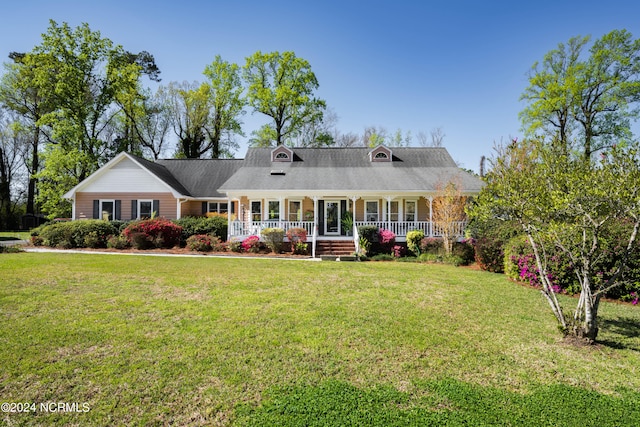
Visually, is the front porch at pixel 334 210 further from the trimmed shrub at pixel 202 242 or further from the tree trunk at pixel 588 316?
the tree trunk at pixel 588 316

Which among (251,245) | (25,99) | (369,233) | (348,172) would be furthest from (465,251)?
(25,99)

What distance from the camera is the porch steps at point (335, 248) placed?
1647 centimetres

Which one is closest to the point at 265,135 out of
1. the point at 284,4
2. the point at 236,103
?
the point at 236,103

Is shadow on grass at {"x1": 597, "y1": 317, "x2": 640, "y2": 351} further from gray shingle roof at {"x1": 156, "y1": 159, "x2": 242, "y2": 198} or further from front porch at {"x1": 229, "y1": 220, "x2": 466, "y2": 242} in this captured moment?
gray shingle roof at {"x1": 156, "y1": 159, "x2": 242, "y2": 198}

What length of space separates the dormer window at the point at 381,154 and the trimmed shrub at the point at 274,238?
1011 centimetres

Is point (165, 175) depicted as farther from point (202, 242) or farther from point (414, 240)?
point (414, 240)

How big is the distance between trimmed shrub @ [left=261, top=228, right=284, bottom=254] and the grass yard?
26.7 ft

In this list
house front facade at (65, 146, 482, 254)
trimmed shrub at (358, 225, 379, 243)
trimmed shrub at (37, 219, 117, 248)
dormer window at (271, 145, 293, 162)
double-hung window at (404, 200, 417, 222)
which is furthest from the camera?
dormer window at (271, 145, 293, 162)

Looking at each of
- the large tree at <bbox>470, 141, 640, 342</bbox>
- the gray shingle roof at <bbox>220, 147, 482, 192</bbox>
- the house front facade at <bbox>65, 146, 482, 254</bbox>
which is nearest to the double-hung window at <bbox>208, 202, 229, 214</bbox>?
the house front facade at <bbox>65, 146, 482, 254</bbox>

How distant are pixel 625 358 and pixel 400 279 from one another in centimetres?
559

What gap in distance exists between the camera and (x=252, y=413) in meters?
3.30

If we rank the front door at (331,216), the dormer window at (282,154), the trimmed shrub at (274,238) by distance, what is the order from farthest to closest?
1. the dormer window at (282,154)
2. the front door at (331,216)
3. the trimmed shrub at (274,238)

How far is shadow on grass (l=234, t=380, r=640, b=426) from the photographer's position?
3252 mm

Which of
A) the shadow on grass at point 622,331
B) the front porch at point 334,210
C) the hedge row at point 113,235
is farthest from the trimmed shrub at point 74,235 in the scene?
the shadow on grass at point 622,331
